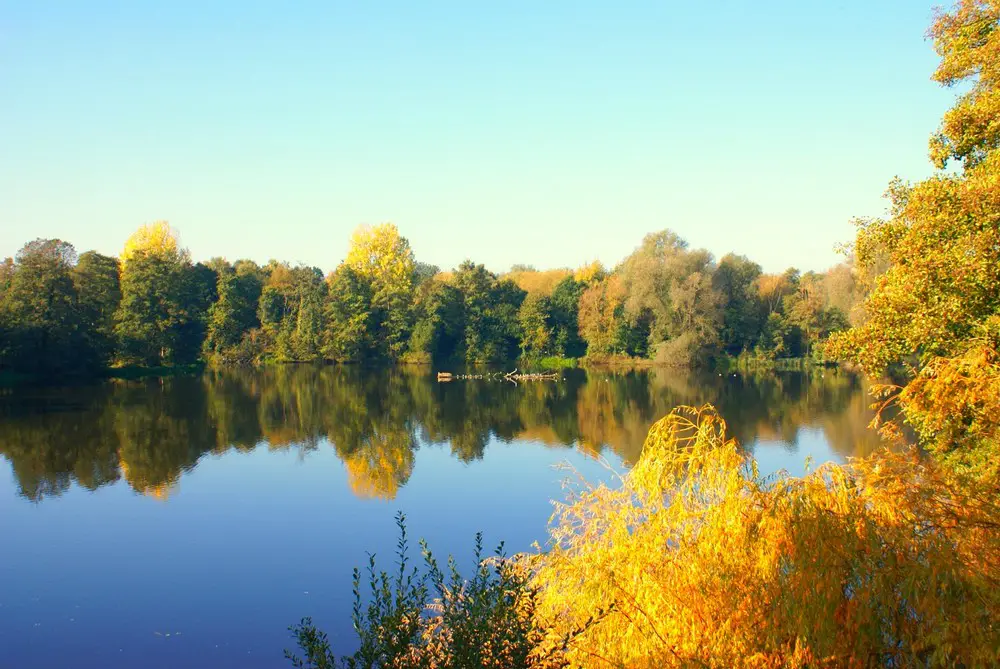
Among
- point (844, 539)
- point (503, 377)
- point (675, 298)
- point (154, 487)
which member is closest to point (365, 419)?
point (154, 487)

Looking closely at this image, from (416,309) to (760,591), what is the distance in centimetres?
5352

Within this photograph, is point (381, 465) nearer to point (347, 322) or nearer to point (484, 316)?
point (347, 322)

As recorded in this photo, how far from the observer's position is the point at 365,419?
28.5m

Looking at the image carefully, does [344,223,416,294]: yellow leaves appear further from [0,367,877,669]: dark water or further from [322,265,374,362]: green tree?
[0,367,877,669]: dark water

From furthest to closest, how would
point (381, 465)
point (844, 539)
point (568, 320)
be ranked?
point (568, 320) → point (381, 465) → point (844, 539)

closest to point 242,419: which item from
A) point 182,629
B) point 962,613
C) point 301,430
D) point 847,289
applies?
point 301,430

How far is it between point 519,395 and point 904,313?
26.8 meters

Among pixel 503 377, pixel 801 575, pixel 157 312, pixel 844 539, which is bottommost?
pixel 503 377

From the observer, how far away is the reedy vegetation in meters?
4.68

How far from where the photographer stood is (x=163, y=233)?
60.6 metres

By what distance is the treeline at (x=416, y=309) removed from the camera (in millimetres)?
47000

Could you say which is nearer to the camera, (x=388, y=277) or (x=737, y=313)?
(x=737, y=313)

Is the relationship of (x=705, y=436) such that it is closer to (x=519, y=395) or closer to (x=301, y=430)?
(x=301, y=430)

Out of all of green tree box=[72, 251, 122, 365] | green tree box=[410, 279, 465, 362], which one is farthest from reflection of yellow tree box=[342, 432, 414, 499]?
green tree box=[410, 279, 465, 362]
